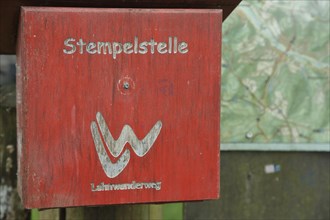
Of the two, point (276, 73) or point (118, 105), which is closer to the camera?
point (118, 105)

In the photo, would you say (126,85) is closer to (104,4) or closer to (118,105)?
(118,105)

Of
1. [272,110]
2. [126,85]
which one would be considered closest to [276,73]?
[272,110]

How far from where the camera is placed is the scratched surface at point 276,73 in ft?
11.3

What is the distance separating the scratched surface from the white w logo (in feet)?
4.71

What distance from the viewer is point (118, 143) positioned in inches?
79.5

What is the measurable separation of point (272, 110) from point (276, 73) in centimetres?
19

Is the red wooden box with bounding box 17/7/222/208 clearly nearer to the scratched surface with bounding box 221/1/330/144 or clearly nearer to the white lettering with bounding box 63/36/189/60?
the white lettering with bounding box 63/36/189/60

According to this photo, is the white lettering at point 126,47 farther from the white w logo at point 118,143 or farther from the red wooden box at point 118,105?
the white w logo at point 118,143

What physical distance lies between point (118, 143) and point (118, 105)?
0.36ft

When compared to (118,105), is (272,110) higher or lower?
higher

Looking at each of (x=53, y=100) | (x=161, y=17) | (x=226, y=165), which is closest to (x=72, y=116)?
(x=53, y=100)

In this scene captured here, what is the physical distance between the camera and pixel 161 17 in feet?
6.59

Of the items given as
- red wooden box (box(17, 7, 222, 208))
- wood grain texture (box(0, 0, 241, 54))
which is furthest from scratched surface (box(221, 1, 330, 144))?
red wooden box (box(17, 7, 222, 208))

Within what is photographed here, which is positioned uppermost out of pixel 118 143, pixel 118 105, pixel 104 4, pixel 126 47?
pixel 104 4
